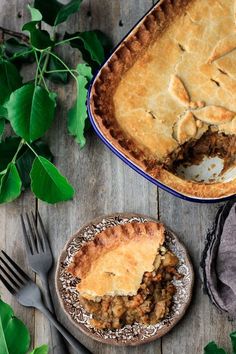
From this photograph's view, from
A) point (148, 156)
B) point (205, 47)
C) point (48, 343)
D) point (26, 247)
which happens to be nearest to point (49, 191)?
point (26, 247)

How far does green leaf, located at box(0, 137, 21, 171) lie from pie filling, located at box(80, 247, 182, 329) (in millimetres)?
420

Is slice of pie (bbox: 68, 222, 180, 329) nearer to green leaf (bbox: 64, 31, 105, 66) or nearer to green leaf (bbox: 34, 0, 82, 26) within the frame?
green leaf (bbox: 64, 31, 105, 66)

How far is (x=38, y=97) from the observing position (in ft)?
5.95

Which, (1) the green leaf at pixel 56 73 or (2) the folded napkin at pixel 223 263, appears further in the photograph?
(1) the green leaf at pixel 56 73

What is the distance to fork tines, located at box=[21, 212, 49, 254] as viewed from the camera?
1914 mm

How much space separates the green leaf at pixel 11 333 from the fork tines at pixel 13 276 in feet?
0.18

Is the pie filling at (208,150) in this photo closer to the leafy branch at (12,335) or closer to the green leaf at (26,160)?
the green leaf at (26,160)

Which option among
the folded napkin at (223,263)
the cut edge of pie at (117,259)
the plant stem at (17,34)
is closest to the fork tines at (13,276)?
the cut edge of pie at (117,259)

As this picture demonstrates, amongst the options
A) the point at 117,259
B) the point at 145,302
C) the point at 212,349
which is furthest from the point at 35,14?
the point at 212,349

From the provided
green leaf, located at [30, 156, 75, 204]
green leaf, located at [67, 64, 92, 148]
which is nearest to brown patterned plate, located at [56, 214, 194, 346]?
green leaf, located at [30, 156, 75, 204]

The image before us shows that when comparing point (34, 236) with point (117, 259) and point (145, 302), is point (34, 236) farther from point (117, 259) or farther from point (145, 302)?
point (145, 302)

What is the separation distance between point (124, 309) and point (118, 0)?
868mm

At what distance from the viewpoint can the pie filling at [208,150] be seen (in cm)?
182

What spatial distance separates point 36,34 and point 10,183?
0.40 meters
